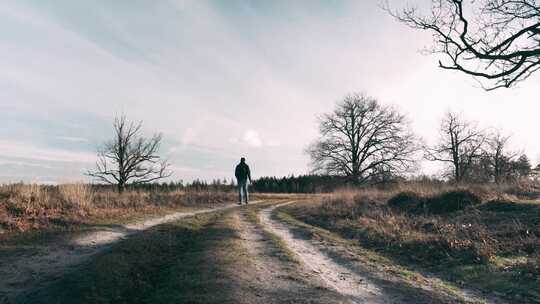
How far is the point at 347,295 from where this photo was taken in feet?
17.9

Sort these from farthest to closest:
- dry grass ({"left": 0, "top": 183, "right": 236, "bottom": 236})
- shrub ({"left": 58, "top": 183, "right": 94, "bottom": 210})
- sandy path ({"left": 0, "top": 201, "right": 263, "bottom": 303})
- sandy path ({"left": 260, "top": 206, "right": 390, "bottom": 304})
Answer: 1. shrub ({"left": 58, "top": 183, "right": 94, "bottom": 210})
2. dry grass ({"left": 0, "top": 183, "right": 236, "bottom": 236})
3. sandy path ({"left": 0, "top": 201, "right": 263, "bottom": 303})
4. sandy path ({"left": 260, "top": 206, "right": 390, "bottom": 304})

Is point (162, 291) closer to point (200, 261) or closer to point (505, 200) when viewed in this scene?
point (200, 261)

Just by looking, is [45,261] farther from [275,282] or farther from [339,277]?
[339,277]

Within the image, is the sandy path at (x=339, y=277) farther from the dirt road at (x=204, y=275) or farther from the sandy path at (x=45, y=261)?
the sandy path at (x=45, y=261)

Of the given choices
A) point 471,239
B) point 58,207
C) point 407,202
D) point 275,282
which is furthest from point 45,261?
point 407,202

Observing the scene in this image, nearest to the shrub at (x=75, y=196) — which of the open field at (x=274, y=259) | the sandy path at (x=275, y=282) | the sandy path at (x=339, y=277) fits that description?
the open field at (x=274, y=259)

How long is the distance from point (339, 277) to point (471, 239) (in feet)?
16.6

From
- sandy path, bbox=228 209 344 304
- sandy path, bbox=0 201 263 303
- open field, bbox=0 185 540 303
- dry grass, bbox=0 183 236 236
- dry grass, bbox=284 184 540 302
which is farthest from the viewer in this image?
dry grass, bbox=0 183 236 236

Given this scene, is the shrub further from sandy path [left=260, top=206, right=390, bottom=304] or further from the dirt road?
sandy path [left=260, top=206, right=390, bottom=304]

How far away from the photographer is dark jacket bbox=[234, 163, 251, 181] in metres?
21.4

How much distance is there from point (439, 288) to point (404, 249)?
3.19 m

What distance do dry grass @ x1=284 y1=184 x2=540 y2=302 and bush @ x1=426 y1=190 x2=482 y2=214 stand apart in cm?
21

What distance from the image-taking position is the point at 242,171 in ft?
70.3

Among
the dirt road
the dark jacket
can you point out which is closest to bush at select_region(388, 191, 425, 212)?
the dirt road
